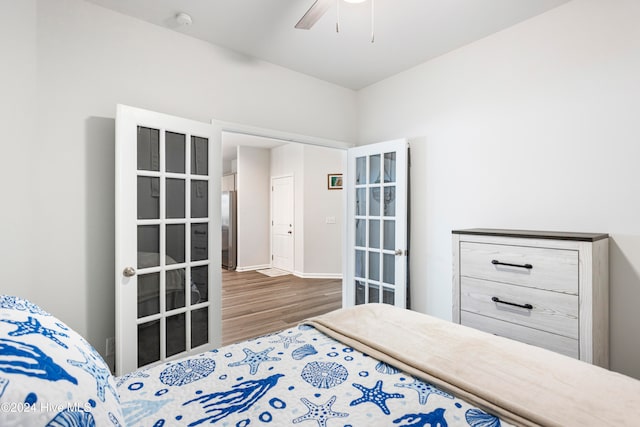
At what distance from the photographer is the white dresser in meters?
1.69

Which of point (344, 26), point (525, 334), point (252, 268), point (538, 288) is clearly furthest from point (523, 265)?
point (252, 268)

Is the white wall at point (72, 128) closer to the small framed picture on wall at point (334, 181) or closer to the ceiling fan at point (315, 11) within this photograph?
the ceiling fan at point (315, 11)

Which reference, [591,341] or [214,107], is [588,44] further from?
[214,107]

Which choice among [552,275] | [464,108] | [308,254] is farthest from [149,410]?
[308,254]

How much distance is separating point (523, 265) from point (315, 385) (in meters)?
1.54

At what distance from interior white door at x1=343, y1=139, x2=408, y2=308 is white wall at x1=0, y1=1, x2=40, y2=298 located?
273 cm

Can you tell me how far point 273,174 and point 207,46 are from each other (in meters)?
4.37

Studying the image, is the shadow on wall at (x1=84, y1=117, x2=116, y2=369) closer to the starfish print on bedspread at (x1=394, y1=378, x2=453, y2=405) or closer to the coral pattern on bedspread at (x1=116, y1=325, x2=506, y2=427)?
the coral pattern on bedspread at (x1=116, y1=325, x2=506, y2=427)

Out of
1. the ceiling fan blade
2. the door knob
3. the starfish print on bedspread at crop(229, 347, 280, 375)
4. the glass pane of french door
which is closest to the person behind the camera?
the starfish print on bedspread at crop(229, 347, 280, 375)

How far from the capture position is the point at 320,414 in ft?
2.90

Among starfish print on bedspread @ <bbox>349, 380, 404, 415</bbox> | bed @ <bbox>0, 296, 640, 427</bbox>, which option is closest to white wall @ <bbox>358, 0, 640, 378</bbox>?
bed @ <bbox>0, 296, 640, 427</bbox>

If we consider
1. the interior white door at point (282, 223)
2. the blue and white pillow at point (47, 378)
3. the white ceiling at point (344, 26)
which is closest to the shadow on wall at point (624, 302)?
the white ceiling at point (344, 26)

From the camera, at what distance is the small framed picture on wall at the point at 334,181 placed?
6152 millimetres

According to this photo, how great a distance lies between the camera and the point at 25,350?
0.55m
